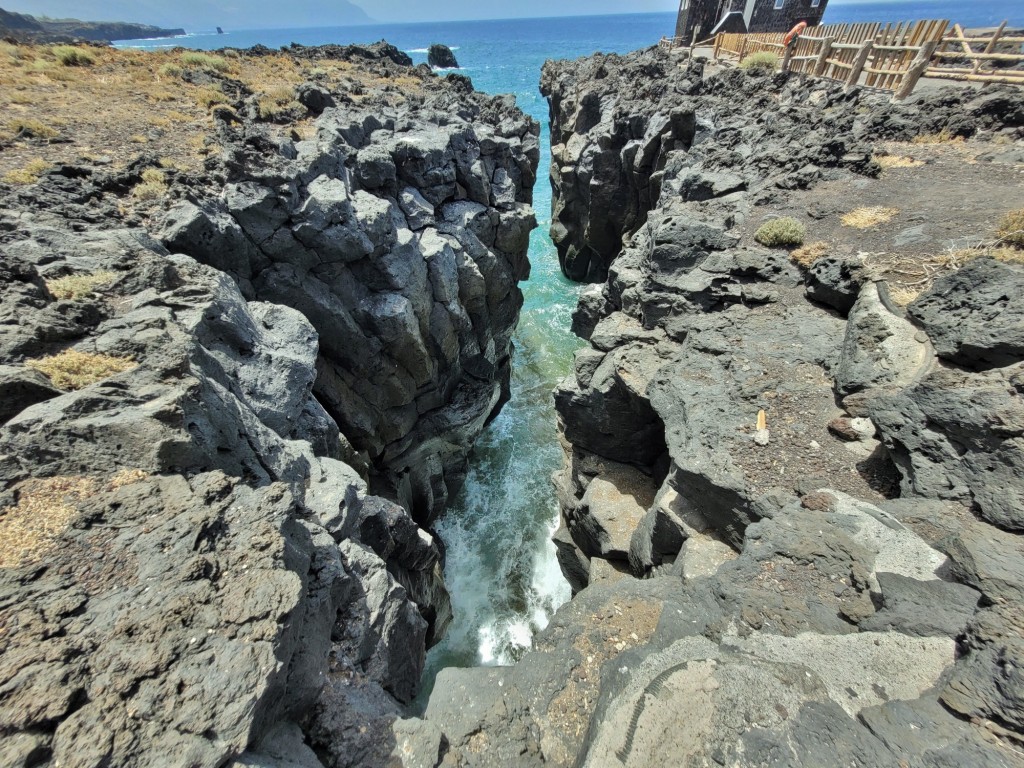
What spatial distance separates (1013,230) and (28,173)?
963 inches

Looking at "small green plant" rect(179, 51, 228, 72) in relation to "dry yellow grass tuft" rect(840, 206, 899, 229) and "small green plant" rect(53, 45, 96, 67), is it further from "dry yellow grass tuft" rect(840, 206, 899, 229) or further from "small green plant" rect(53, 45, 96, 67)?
"dry yellow grass tuft" rect(840, 206, 899, 229)

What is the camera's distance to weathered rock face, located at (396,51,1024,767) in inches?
203

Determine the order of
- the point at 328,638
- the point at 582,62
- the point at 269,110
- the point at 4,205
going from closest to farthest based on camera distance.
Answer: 1. the point at 328,638
2. the point at 4,205
3. the point at 269,110
4. the point at 582,62

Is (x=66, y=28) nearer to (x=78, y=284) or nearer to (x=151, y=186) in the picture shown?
(x=151, y=186)

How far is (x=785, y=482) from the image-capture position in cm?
864

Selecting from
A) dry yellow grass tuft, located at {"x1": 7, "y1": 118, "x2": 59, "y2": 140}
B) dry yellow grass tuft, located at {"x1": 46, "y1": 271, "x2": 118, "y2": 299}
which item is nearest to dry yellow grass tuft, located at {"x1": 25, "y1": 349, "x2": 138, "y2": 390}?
dry yellow grass tuft, located at {"x1": 46, "y1": 271, "x2": 118, "y2": 299}

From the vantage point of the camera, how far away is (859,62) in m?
21.0

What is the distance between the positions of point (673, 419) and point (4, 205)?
53.5 ft

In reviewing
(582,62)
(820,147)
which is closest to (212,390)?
(820,147)

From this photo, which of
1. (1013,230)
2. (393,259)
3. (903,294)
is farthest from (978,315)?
(393,259)

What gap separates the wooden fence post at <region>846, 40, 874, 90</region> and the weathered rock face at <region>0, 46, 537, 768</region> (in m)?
22.4

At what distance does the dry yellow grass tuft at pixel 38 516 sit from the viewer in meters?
4.81

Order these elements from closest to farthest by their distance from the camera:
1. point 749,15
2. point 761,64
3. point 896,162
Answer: point 896,162
point 761,64
point 749,15

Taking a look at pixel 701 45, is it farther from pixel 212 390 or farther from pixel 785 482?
pixel 212 390
